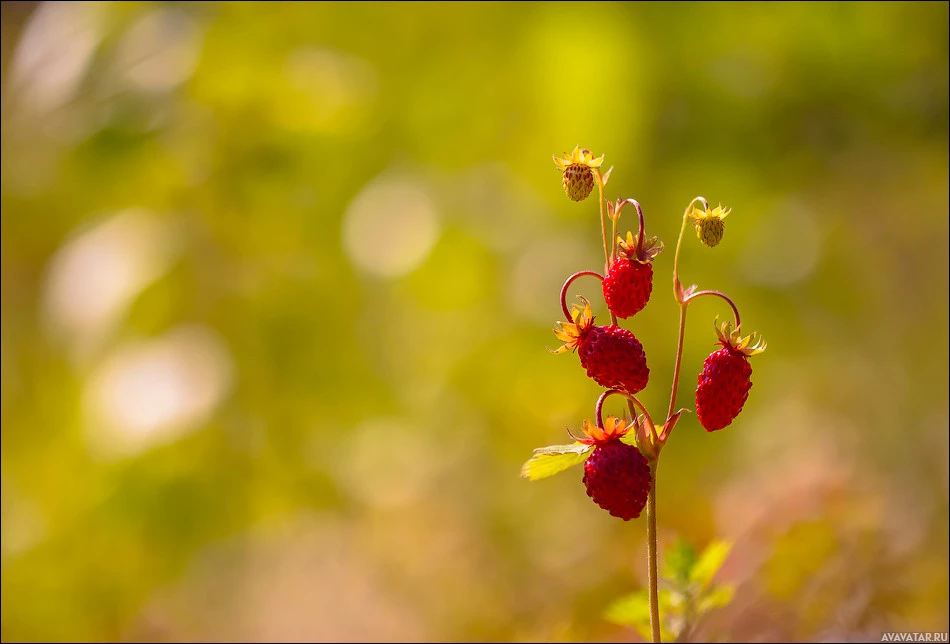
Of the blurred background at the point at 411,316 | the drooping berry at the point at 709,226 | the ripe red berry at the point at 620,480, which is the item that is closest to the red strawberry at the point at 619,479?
the ripe red berry at the point at 620,480

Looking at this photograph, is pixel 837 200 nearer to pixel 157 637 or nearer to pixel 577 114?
pixel 577 114

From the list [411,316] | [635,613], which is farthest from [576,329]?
[411,316]

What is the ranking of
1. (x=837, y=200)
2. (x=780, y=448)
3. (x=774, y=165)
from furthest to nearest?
(x=837, y=200) < (x=774, y=165) < (x=780, y=448)

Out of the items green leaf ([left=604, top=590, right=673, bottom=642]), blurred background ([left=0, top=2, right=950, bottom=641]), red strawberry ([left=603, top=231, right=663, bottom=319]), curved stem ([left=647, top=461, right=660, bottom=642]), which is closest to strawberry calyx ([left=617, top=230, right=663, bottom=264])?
red strawberry ([left=603, top=231, right=663, bottom=319])

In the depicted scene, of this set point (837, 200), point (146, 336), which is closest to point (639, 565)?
point (146, 336)

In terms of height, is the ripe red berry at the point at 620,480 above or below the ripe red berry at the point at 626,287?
below

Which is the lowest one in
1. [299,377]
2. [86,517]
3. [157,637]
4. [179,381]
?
[157,637]

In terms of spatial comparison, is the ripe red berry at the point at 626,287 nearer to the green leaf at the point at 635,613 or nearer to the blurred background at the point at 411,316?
the green leaf at the point at 635,613

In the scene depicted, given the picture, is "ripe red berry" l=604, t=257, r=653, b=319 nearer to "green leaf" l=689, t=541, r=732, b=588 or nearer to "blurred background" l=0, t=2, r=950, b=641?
"green leaf" l=689, t=541, r=732, b=588
